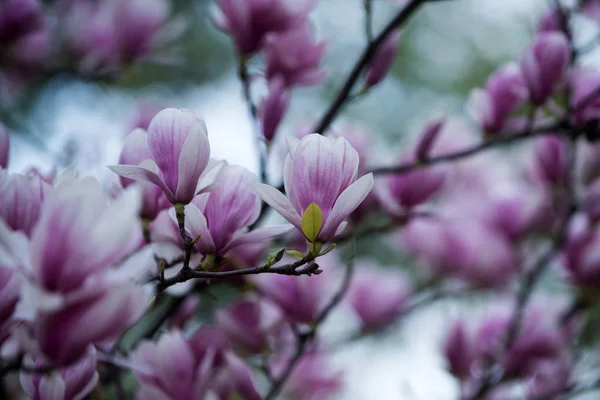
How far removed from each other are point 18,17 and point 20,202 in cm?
61

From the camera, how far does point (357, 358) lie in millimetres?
1534

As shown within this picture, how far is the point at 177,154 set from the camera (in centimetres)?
46

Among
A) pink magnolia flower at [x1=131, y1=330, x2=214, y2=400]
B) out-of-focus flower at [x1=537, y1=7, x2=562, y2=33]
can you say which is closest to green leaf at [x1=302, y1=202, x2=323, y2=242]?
pink magnolia flower at [x1=131, y1=330, x2=214, y2=400]

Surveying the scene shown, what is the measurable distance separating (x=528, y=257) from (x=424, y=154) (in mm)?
544

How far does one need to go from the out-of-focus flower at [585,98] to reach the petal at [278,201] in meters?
0.44

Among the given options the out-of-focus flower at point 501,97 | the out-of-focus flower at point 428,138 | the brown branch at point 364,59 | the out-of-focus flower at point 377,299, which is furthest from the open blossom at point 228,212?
the out-of-focus flower at point 377,299

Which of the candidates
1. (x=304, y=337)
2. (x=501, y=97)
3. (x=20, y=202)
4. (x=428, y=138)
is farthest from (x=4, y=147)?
(x=501, y=97)

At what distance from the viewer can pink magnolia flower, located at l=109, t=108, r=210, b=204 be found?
0.44m

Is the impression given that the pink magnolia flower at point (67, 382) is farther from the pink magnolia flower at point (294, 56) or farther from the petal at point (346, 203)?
the pink magnolia flower at point (294, 56)

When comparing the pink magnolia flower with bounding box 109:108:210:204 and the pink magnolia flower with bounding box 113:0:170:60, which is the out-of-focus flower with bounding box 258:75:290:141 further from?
the pink magnolia flower with bounding box 113:0:170:60

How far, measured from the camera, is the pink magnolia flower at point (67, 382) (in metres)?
0.43

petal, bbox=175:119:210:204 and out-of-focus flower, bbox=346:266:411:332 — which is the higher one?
petal, bbox=175:119:210:204

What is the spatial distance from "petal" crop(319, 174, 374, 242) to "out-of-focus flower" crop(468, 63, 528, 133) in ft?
1.43

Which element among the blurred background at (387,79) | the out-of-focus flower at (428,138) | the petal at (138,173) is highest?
the petal at (138,173)
